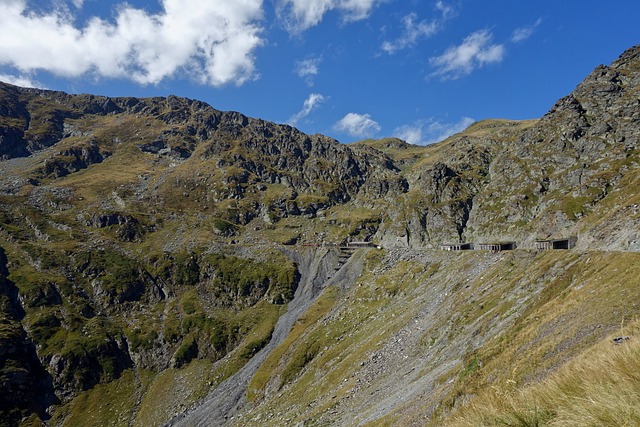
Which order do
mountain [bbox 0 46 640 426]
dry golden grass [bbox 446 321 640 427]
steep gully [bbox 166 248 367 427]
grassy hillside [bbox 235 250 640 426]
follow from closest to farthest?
dry golden grass [bbox 446 321 640 427] → grassy hillside [bbox 235 250 640 426] → mountain [bbox 0 46 640 426] → steep gully [bbox 166 248 367 427]

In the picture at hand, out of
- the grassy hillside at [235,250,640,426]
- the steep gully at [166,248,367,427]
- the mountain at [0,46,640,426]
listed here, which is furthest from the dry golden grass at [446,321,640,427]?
the steep gully at [166,248,367,427]

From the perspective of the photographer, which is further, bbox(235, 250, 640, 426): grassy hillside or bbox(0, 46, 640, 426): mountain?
bbox(0, 46, 640, 426): mountain

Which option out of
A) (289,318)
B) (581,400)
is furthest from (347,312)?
(581,400)

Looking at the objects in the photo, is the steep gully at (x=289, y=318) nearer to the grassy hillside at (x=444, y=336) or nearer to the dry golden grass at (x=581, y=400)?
the grassy hillside at (x=444, y=336)

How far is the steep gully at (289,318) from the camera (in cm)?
10100

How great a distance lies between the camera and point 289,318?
14600 centimetres

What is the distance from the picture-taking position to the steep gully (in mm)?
101000

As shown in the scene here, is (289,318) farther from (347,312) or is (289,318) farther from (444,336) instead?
(444,336)

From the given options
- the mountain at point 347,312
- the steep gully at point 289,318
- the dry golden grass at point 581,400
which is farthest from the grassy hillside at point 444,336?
the steep gully at point 289,318

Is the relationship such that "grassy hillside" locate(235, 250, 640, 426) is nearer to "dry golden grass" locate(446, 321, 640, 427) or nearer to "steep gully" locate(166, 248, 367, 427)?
"dry golden grass" locate(446, 321, 640, 427)

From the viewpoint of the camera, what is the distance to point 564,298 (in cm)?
3712

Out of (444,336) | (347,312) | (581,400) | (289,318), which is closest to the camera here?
(581,400)

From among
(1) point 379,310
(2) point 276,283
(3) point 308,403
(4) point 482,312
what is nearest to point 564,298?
(4) point 482,312

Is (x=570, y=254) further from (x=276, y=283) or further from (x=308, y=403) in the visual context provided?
(x=276, y=283)
